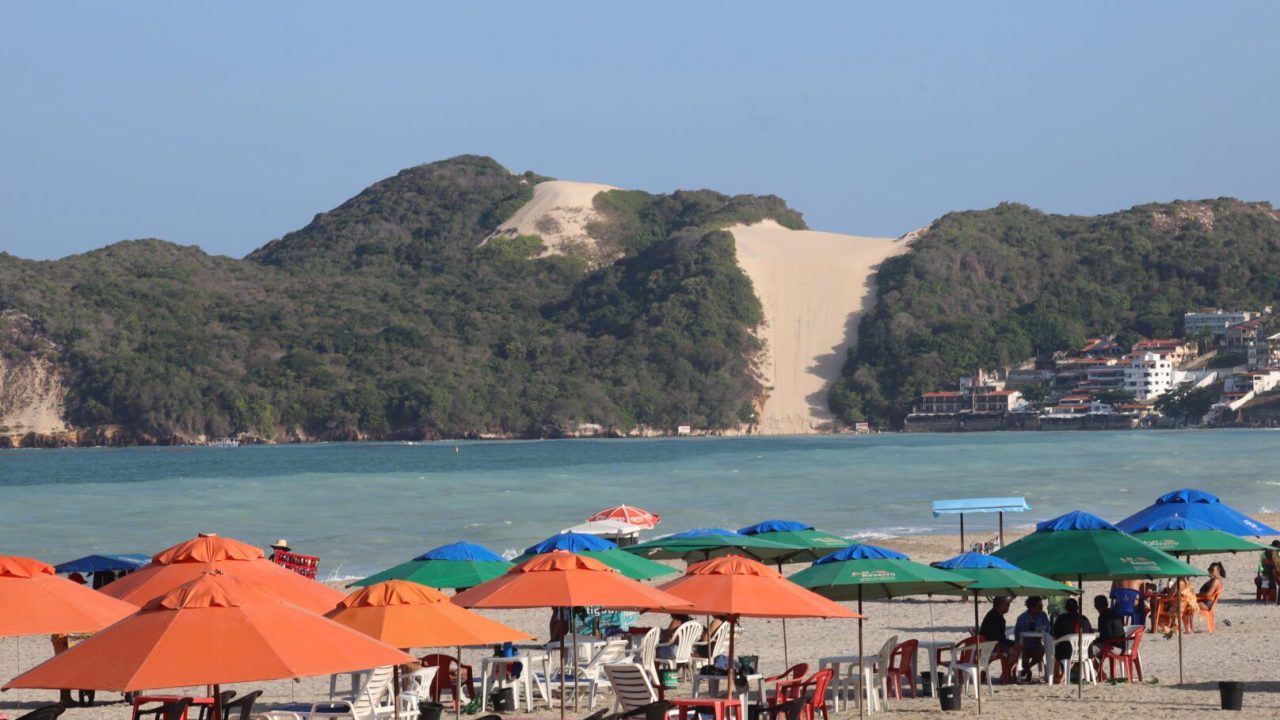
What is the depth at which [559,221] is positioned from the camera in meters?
188

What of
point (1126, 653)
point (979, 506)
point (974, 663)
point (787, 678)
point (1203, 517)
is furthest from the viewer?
point (979, 506)

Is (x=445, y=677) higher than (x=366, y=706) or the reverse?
the reverse

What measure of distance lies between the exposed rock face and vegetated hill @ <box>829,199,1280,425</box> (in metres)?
62.7

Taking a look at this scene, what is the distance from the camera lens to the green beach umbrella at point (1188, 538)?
13656mm

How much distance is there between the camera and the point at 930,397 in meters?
133

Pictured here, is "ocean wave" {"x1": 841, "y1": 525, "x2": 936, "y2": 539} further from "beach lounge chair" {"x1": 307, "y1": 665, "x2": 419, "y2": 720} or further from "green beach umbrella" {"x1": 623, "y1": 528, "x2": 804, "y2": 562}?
"beach lounge chair" {"x1": 307, "y1": 665, "x2": 419, "y2": 720}

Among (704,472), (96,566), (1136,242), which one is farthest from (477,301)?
(96,566)

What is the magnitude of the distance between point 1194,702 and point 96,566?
11857 mm

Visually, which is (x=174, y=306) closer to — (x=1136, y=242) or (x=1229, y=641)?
(x=1136, y=242)

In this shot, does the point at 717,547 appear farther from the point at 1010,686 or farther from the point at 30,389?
the point at 30,389

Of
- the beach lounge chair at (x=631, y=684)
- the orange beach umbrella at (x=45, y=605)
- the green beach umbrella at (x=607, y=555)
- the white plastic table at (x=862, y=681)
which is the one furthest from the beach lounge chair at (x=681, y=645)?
the orange beach umbrella at (x=45, y=605)

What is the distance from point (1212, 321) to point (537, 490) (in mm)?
95611

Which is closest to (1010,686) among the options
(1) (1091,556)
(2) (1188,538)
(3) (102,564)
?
(1) (1091,556)

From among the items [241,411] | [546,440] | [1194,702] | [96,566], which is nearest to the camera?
[1194,702]
